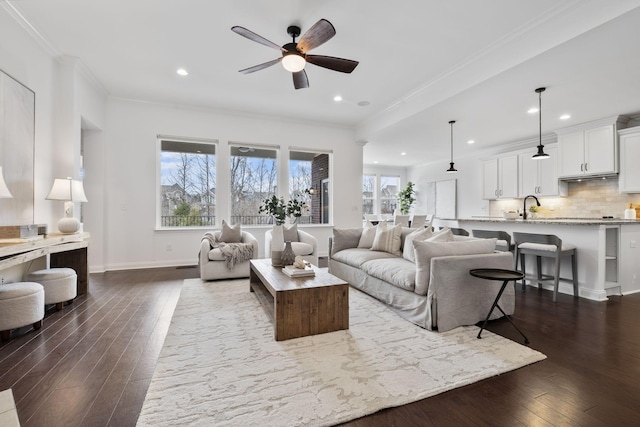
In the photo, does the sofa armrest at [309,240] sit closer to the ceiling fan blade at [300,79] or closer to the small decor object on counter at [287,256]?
the small decor object on counter at [287,256]

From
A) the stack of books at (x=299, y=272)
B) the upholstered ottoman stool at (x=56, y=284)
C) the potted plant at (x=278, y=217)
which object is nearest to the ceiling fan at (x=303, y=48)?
the potted plant at (x=278, y=217)

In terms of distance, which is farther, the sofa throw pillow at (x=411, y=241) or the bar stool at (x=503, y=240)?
the bar stool at (x=503, y=240)

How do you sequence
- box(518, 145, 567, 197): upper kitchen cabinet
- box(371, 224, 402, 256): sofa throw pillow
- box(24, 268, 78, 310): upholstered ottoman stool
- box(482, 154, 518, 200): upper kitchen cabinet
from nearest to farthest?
box(24, 268, 78, 310): upholstered ottoman stool
box(371, 224, 402, 256): sofa throw pillow
box(518, 145, 567, 197): upper kitchen cabinet
box(482, 154, 518, 200): upper kitchen cabinet

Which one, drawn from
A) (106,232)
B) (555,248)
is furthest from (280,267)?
(106,232)

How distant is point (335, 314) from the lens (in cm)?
256

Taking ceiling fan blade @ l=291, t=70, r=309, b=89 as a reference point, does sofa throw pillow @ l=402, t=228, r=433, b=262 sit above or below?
below

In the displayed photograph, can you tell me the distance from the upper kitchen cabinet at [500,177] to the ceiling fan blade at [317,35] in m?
6.58

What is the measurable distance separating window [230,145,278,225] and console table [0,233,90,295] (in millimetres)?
2655

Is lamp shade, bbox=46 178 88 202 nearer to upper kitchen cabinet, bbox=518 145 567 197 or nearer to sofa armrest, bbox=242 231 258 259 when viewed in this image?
sofa armrest, bbox=242 231 258 259

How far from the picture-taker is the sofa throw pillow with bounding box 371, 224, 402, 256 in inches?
154

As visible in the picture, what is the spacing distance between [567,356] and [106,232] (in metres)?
6.28

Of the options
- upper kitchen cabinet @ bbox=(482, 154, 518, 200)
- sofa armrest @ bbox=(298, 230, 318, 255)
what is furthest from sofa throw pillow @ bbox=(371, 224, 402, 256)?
upper kitchen cabinet @ bbox=(482, 154, 518, 200)

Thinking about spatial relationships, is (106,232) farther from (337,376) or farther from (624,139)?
(624,139)

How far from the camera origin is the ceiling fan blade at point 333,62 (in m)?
3.03
